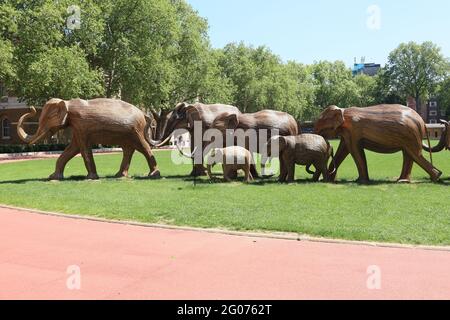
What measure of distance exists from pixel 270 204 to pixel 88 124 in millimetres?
8015

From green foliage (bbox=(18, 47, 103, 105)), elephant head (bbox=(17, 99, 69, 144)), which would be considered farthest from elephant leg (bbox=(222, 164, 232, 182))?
green foliage (bbox=(18, 47, 103, 105))

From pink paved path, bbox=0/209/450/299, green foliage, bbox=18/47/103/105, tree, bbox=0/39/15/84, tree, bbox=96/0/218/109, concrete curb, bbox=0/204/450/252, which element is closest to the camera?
pink paved path, bbox=0/209/450/299

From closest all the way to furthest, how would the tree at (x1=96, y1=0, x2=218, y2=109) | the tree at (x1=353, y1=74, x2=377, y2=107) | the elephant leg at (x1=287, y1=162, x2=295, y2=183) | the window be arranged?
the elephant leg at (x1=287, y1=162, x2=295, y2=183) → the tree at (x1=96, y1=0, x2=218, y2=109) → the window → the tree at (x1=353, y1=74, x2=377, y2=107)

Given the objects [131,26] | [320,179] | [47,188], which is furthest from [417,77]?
[47,188]

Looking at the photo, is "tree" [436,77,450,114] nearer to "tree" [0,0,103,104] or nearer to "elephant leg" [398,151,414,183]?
"tree" [0,0,103,104]

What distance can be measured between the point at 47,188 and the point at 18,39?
23.5 m

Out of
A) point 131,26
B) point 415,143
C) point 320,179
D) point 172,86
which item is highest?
point 131,26

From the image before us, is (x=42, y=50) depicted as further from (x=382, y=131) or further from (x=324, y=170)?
(x=382, y=131)

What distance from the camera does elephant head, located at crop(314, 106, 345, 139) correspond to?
606 inches

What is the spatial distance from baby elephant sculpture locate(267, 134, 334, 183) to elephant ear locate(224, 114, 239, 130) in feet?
6.61

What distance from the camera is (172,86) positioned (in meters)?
45.5

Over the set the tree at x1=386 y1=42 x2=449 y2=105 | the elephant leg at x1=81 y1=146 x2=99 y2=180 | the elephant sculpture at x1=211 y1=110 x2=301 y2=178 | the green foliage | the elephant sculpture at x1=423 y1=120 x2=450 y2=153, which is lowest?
the elephant leg at x1=81 y1=146 x2=99 y2=180

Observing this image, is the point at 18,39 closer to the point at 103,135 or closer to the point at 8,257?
the point at 103,135

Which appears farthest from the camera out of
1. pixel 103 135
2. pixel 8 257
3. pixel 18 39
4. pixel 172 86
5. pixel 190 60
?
pixel 190 60
